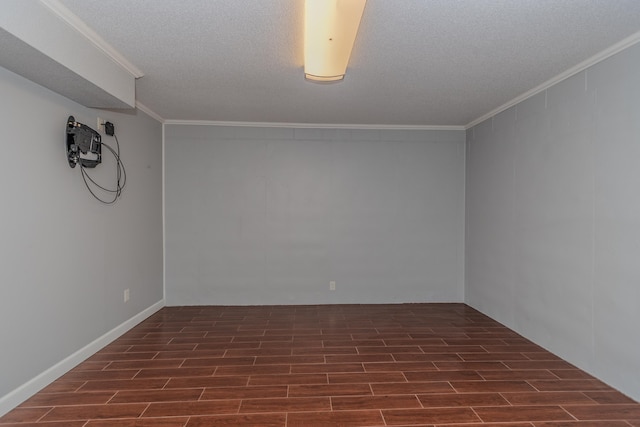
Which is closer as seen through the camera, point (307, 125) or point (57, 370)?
point (57, 370)

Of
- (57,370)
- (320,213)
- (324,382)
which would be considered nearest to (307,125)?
(320,213)

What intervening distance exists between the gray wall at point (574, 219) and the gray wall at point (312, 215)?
0.86 metres

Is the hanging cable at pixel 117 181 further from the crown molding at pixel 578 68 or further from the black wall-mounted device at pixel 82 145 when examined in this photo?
the crown molding at pixel 578 68

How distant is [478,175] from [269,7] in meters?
3.56

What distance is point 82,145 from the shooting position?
3.07m

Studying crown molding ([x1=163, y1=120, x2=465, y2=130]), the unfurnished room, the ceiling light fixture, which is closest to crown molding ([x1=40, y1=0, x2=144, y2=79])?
the unfurnished room

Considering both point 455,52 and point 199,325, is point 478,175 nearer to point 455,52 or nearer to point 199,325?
point 455,52

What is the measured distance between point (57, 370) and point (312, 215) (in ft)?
10.4

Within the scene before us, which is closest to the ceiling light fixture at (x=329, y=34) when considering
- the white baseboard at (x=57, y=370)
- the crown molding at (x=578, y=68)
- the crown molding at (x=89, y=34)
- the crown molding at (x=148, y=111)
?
the crown molding at (x=89, y=34)

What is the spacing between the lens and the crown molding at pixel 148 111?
4215 mm

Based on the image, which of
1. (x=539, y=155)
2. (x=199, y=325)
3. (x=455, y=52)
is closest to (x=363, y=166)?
(x=539, y=155)

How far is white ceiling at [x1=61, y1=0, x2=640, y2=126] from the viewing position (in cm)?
220

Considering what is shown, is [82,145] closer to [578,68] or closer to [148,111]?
[148,111]

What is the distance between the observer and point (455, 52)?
9.20ft
